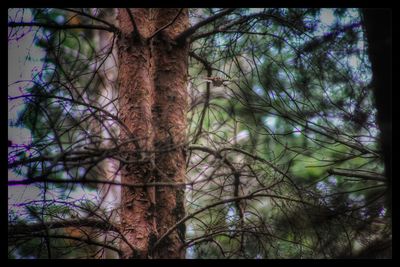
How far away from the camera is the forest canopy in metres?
1.82

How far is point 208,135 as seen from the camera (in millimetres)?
1946

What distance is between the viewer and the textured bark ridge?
1869 mm

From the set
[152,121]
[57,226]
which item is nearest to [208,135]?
[152,121]

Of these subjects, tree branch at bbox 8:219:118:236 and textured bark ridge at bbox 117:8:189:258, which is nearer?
tree branch at bbox 8:219:118:236

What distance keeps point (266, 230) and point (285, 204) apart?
21 centimetres

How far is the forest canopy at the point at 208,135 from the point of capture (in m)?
1.82

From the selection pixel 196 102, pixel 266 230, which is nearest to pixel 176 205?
pixel 266 230

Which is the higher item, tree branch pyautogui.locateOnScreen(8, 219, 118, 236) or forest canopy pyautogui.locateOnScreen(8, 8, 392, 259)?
forest canopy pyautogui.locateOnScreen(8, 8, 392, 259)

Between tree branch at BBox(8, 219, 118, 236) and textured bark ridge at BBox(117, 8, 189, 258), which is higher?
textured bark ridge at BBox(117, 8, 189, 258)
